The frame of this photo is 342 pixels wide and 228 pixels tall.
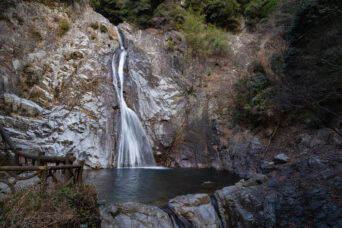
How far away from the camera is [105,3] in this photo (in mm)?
22359

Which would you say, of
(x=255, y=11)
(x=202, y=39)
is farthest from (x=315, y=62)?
(x=255, y=11)

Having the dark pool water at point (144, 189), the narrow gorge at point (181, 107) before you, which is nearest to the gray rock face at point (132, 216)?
the narrow gorge at point (181, 107)

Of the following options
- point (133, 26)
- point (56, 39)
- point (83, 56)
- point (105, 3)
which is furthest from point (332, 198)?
point (105, 3)

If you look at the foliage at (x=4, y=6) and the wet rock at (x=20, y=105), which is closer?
the wet rock at (x=20, y=105)

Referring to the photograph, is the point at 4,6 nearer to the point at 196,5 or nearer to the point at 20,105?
the point at 20,105

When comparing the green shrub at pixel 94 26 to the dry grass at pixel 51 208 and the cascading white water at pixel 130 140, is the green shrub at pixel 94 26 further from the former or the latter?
the dry grass at pixel 51 208

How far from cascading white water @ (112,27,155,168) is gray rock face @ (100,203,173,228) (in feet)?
26.7

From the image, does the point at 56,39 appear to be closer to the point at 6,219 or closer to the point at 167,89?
the point at 167,89

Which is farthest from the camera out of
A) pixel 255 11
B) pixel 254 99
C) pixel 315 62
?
pixel 255 11

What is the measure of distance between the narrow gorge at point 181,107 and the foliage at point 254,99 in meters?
0.08

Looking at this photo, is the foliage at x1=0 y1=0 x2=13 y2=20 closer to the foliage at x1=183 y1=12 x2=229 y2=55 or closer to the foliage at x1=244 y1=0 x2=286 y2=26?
the foliage at x1=183 y1=12 x2=229 y2=55

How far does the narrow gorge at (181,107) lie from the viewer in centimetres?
491

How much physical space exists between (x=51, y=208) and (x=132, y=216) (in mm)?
1751

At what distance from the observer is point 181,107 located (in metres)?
15.7
